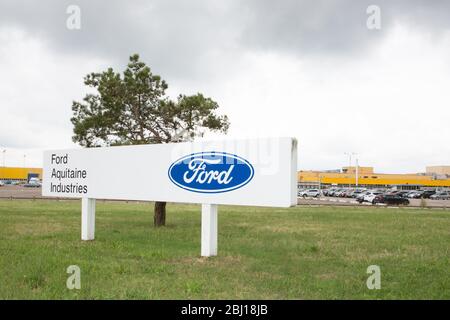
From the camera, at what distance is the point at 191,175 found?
12.2 m

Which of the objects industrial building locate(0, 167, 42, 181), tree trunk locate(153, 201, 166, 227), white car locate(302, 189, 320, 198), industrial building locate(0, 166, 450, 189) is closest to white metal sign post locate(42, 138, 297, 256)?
tree trunk locate(153, 201, 166, 227)

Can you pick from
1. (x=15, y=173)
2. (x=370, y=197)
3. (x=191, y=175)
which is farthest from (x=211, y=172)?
(x=15, y=173)

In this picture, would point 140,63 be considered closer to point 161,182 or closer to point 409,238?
point 161,182

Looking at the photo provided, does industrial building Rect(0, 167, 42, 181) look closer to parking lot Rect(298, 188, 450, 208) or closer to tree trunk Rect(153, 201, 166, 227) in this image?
parking lot Rect(298, 188, 450, 208)

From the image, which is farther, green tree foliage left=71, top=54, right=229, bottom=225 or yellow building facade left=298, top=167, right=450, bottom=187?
yellow building facade left=298, top=167, right=450, bottom=187

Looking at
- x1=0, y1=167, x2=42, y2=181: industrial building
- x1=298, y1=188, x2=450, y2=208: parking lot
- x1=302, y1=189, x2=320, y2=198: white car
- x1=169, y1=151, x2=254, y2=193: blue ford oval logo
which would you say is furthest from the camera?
x1=0, y1=167, x2=42, y2=181: industrial building

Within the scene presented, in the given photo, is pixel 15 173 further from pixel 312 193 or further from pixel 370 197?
pixel 370 197

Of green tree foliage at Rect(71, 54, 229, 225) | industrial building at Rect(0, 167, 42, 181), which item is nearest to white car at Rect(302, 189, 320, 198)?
green tree foliage at Rect(71, 54, 229, 225)

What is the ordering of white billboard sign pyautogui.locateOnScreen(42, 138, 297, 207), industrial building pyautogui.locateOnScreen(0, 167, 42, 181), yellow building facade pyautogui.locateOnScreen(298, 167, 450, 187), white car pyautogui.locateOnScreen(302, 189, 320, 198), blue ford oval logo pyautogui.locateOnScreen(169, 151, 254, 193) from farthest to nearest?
1. industrial building pyautogui.locateOnScreen(0, 167, 42, 181)
2. yellow building facade pyautogui.locateOnScreen(298, 167, 450, 187)
3. white car pyautogui.locateOnScreen(302, 189, 320, 198)
4. blue ford oval logo pyautogui.locateOnScreen(169, 151, 254, 193)
5. white billboard sign pyautogui.locateOnScreen(42, 138, 297, 207)

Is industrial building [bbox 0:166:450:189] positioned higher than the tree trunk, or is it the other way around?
industrial building [bbox 0:166:450:189]

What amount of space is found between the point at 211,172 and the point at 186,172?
86cm

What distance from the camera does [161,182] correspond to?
42.8 ft

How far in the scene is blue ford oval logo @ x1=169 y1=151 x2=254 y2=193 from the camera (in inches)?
446

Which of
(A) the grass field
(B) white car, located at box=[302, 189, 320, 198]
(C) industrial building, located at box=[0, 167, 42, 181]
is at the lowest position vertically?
(A) the grass field
